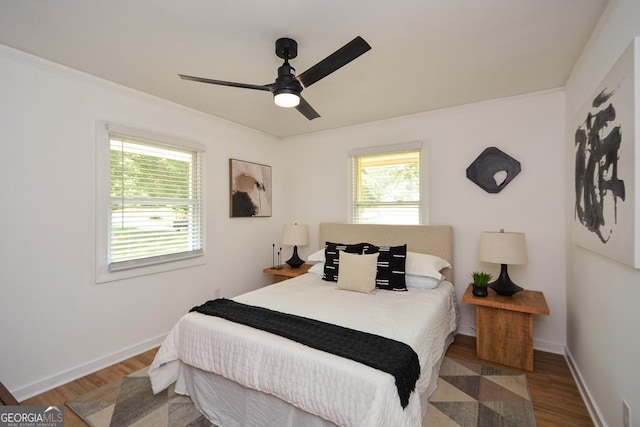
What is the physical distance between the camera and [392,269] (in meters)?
2.85

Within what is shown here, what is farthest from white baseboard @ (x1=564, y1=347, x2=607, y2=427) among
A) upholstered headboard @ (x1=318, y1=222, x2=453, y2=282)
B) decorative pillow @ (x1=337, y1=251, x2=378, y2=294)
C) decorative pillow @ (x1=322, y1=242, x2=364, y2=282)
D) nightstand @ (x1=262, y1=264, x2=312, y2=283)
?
nightstand @ (x1=262, y1=264, x2=312, y2=283)

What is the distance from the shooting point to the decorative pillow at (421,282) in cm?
284

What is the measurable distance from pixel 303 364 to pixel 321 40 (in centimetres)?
204

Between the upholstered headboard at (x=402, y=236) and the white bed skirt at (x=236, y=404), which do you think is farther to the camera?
the upholstered headboard at (x=402, y=236)

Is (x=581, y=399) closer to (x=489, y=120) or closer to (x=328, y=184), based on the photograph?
(x=489, y=120)

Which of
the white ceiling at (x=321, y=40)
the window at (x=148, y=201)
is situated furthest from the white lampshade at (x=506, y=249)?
the window at (x=148, y=201)

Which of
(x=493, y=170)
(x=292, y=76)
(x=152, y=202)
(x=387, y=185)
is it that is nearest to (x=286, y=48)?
(x=292, y=76)

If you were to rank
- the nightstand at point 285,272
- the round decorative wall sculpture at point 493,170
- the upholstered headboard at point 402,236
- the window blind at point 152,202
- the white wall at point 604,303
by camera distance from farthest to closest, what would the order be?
the nightstand at point 285,272
the upholstered headboard at point 402,236
the round decorative wall sculpture at point 493,170
the window blind at point 152,202
the white wall at point 604,303

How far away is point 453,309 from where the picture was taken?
2943mm

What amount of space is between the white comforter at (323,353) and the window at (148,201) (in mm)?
1179

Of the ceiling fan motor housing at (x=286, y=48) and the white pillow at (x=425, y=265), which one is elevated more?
the ceiling fan motor housing at (x=286, y=48)

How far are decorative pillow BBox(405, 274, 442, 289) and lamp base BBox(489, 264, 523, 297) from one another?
523 mm

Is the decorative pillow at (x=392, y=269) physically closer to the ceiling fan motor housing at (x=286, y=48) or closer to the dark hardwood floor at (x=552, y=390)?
the dark hardwood floor at (x=552, y=390)

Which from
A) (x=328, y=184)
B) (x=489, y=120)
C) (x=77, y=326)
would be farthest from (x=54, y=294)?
(x=489, y=120)
